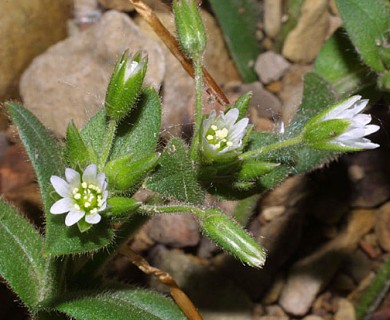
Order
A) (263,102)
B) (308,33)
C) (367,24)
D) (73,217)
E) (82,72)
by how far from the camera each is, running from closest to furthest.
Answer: (73,217)
(367,24)
(82,72)
(263,102)
(308,33)

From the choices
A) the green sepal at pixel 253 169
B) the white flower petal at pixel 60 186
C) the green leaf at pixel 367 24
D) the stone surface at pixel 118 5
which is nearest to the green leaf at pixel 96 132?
the white flower petal at pixel 60 186

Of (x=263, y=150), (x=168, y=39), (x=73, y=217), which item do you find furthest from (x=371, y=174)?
(x=73, y=217)

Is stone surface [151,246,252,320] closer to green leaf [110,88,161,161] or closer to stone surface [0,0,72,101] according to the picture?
green leaf [110,88,161,161]

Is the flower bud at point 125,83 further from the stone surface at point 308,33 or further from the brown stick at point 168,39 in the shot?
the stone surface at point 308,33

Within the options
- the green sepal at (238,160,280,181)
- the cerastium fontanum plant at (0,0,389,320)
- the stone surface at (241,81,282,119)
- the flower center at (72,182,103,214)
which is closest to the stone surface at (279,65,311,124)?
the stone surface at (241,81,282,119)

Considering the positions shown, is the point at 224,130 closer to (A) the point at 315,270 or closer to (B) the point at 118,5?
(A) the point at 315,270

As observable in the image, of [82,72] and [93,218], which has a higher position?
[93,218]

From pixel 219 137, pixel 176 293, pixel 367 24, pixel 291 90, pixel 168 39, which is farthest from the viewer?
pixel 291 90
